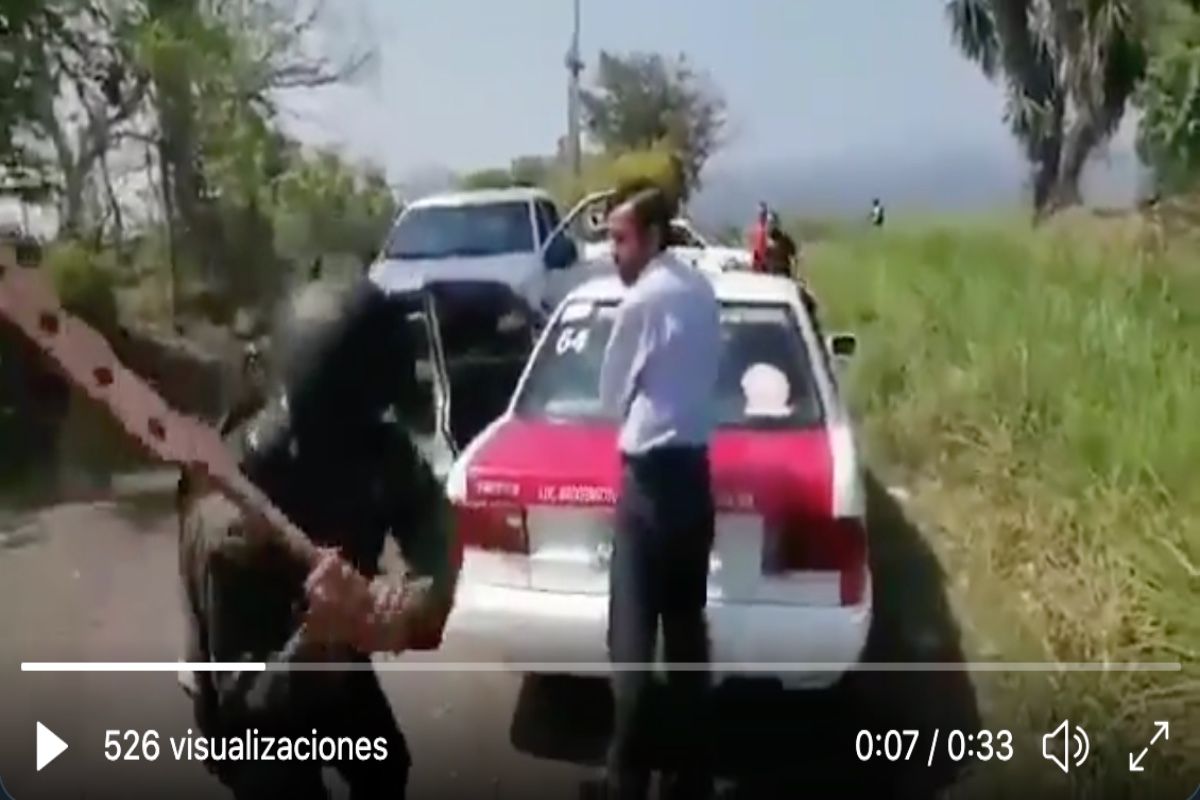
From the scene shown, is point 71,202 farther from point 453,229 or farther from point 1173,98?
point 1173,98

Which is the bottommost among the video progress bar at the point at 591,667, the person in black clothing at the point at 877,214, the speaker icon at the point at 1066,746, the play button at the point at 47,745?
the speaker icon at the point at 1066,746

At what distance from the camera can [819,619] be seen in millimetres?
2469

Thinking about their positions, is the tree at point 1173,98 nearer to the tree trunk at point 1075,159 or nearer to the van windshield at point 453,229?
the tree trunk at point 1075,159

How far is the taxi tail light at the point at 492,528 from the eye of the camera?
2488mm

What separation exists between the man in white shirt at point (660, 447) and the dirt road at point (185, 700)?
9 centimetres

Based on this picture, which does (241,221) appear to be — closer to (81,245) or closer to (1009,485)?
(81,245)

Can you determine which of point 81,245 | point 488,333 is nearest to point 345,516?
point 488,333

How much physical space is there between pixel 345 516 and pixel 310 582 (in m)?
0.10

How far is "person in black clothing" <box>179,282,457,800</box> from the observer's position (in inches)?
98.0

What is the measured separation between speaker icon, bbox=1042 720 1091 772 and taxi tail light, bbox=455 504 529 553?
71 cm

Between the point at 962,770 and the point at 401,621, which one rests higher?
the point at 401,621
